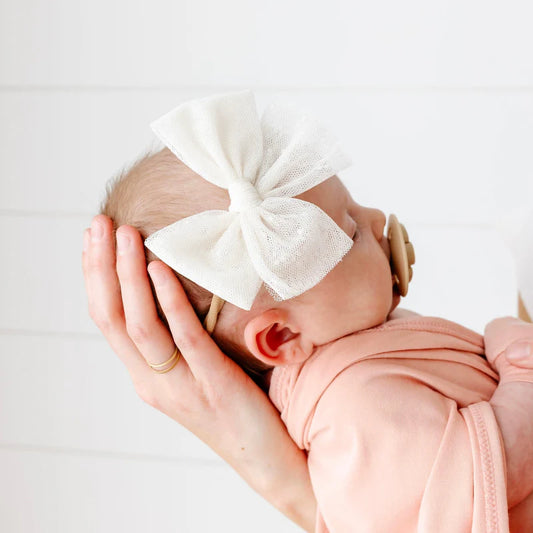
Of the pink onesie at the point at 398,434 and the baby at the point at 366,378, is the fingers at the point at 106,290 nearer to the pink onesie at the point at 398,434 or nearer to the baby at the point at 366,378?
the baby at the point at 366,378

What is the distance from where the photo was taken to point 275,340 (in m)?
0.94

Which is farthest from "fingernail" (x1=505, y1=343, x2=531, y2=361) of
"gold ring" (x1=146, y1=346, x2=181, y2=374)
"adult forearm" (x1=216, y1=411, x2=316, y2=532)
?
"gold ring" (x1=146, y1=346, x2=181, y2=374)

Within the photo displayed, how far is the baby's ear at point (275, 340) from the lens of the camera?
896 millimetres

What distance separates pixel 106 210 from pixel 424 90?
3.33 feet

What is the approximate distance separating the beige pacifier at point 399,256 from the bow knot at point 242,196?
0.23 meters

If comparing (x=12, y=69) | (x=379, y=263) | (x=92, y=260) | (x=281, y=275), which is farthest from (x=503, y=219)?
(x=12, y=69)

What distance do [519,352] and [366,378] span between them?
0.19m

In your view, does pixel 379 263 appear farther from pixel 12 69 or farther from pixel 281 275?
pixel 12 69

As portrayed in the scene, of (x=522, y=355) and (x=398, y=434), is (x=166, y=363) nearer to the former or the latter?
(x=398, y=434)

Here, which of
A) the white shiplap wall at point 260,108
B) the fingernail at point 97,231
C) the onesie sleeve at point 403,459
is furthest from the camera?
the white shiplap wall at point 260,108

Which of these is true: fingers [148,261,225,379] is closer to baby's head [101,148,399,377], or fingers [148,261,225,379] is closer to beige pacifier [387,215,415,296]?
baby's head [101,148,399,377]

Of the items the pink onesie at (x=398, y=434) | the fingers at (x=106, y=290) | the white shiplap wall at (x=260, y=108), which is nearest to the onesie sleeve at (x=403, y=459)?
the pink onesie at (x=398, y=434)

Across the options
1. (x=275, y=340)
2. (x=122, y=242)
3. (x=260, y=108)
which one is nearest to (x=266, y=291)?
(x=275, y=340)

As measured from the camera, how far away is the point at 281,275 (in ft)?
2.78
